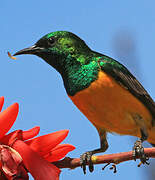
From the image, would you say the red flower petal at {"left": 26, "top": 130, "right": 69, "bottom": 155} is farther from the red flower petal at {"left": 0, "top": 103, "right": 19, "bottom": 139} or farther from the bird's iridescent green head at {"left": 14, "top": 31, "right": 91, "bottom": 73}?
the bird's iridescent green head at {"left": 14, "top": 31, "right": 91, "bottom": 73}

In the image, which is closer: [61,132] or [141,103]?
[61,132]

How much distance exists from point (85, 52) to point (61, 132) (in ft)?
5.35

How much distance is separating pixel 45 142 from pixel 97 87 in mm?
1366

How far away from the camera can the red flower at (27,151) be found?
1712mm

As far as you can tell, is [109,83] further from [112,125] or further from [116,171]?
[116,171]

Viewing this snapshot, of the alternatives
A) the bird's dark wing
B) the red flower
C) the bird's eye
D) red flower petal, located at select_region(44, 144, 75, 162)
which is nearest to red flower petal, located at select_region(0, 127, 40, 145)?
the red flower

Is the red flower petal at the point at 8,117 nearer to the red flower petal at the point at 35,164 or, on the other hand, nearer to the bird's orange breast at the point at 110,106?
the red flower petal at the point at 35,164

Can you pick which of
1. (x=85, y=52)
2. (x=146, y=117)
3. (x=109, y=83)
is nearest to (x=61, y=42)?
(x=85, y=52)

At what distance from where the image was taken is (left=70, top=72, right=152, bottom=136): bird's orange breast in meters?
3.08

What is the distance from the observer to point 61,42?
3.25 meters

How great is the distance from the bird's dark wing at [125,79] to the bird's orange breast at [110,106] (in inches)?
2.7

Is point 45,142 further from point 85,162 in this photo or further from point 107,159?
point 85,162

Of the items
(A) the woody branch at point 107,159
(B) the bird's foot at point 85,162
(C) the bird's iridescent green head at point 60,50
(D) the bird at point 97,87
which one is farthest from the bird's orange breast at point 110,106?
(A) the woody branch at point 107,159

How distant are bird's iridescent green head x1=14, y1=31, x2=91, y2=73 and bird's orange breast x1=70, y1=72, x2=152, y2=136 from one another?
0.91 ft
